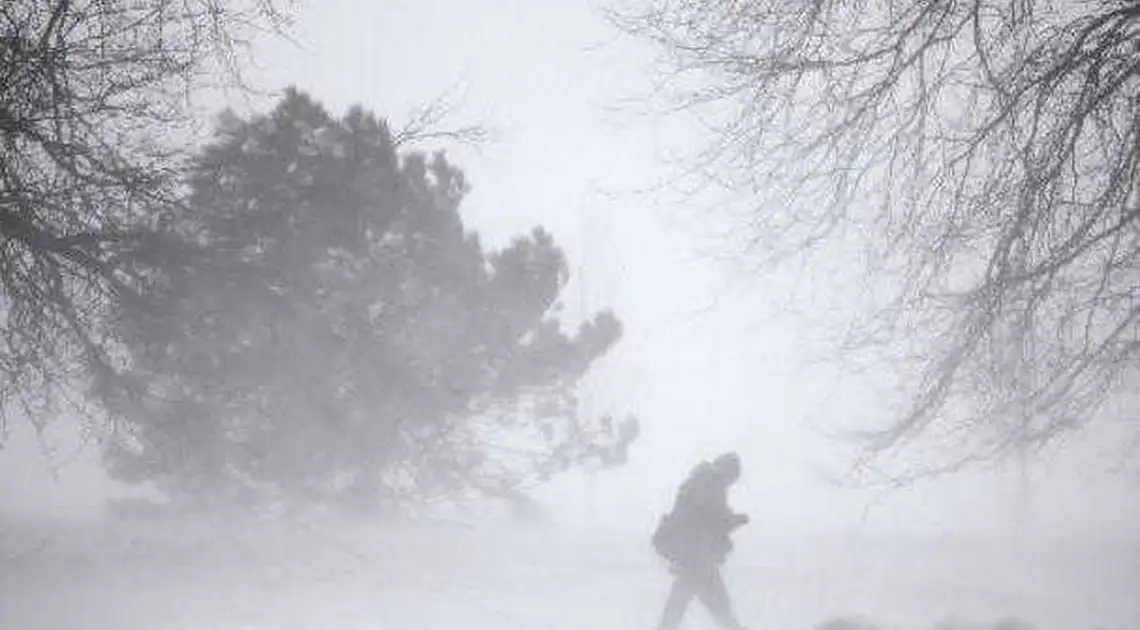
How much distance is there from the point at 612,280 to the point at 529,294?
23.7m

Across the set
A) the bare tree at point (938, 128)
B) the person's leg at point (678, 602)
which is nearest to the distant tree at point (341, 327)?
the person's leg at point (678, 602)

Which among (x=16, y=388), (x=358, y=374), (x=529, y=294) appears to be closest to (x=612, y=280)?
(x=529, y=294)

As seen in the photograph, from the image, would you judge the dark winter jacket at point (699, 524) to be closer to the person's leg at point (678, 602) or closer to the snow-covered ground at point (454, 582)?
the person's leg at point (678, 602)

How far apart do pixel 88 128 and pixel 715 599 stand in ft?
27.5

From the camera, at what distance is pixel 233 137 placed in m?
13.5

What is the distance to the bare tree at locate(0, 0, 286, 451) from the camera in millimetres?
5828

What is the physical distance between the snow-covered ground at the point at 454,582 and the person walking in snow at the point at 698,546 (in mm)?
1708

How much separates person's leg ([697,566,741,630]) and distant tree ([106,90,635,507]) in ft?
18.3

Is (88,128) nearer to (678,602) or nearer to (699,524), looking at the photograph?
(699,524)

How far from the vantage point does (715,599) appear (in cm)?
1100

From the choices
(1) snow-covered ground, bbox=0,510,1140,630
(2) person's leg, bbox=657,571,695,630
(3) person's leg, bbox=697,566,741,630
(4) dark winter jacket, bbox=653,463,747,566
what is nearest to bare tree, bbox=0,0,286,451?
(1) snow-covered ground, bbox=0,510,1140,630

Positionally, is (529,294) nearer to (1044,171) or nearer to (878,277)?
(878,277)

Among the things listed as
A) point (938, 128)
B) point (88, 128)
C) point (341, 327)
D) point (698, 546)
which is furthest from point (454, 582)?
point (938, 128)

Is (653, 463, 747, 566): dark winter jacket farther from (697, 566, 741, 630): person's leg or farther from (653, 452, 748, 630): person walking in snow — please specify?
(697, 566, 741, 630): person's leg
